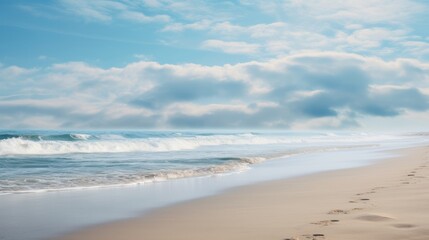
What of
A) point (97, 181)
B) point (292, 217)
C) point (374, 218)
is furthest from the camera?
point (97, 181)

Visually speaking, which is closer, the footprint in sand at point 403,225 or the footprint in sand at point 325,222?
the footprint in sand at point 403,225

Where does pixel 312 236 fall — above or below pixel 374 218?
below

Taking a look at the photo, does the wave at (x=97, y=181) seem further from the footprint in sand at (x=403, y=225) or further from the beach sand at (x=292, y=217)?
the footprint in sand at (x=403, y=225)

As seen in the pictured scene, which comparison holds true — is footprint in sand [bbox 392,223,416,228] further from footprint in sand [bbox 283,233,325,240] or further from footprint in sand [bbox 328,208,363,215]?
footprint in sand [bbox 328,208,363,215]

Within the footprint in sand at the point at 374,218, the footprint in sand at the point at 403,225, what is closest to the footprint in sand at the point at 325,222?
the footprint in sand at the point at 374,218

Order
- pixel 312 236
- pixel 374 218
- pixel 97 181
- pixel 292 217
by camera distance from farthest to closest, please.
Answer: pixel 97 181
pixel 292 217
pixel 374 218
pixel 312 236

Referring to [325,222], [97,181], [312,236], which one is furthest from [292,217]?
[97,181]

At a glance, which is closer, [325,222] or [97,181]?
[325,222]

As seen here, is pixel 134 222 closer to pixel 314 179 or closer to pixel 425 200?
pixel 425 200

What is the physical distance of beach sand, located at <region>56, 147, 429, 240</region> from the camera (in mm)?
5965

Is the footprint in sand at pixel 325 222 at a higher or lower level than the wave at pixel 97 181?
lower

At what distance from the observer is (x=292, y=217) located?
721 centimetres

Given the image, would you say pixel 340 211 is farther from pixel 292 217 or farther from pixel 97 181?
pixel 97 181

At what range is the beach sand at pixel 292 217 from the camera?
596 centimetres
